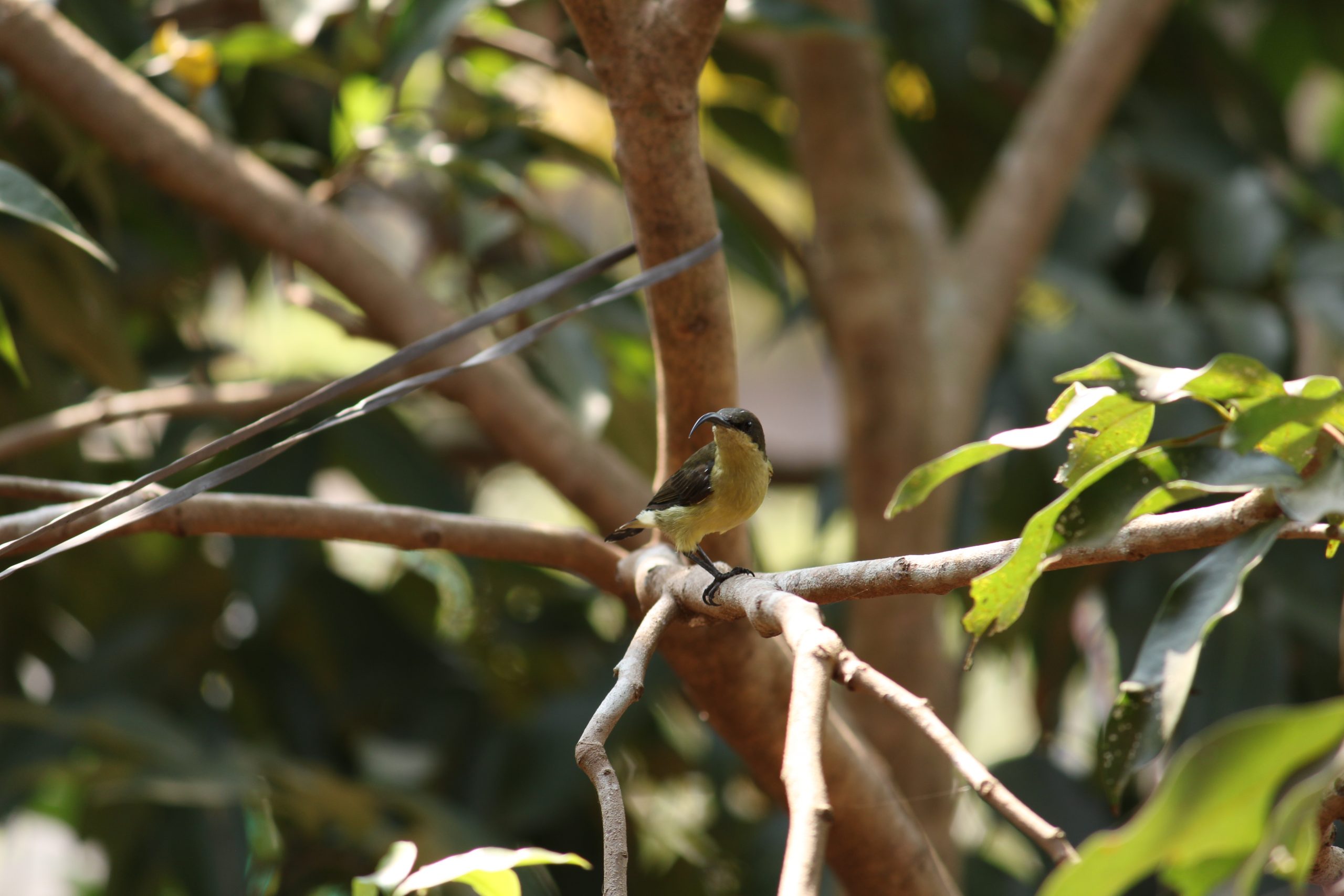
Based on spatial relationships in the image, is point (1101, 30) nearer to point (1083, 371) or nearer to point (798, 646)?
point (1083, 371)

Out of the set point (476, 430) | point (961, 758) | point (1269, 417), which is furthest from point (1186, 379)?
point (476, 430)

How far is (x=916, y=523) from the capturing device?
2.21 metres

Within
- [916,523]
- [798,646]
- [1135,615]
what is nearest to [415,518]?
[798,646]

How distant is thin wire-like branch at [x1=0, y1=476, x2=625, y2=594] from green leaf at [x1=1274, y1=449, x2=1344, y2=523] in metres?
0.85

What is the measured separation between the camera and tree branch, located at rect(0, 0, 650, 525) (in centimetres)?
165

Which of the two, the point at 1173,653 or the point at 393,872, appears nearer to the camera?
the point at 1173,653

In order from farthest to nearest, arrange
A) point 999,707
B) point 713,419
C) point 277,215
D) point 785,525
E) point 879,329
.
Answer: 1. point 785,525
2. point 999,707
3. point 879,329
4. point 277,215
5. point 713,419

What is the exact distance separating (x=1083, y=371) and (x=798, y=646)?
288 mm

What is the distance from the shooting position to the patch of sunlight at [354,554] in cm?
296

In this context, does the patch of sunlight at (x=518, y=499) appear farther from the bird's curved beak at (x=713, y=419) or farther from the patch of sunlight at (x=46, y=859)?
the bird's curved beak at (x=713, y=419)

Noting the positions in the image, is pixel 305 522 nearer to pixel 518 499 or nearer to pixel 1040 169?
pixel 1040 169

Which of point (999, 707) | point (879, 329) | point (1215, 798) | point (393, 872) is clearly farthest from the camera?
point (999, 707)

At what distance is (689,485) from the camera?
1352 mm

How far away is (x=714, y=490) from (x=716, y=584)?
247 mm
